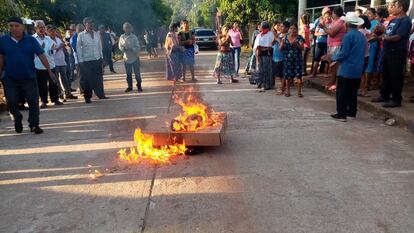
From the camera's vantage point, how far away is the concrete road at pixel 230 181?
3.42 metres

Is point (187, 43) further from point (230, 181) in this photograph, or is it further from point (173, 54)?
point (230, 181)

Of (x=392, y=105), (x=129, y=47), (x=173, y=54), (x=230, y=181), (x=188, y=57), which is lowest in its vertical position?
(x=230, y=181)

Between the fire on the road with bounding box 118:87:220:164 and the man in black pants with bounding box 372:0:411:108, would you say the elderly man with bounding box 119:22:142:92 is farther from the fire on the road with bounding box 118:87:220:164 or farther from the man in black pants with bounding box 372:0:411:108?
the man in black pants with bounding box 372:0:411:108

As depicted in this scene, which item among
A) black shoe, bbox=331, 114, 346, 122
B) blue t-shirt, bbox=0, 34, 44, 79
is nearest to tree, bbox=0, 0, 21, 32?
blue t-shirt, bbox=0, 34, 44, 79

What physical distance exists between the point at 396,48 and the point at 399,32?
0.29 metres

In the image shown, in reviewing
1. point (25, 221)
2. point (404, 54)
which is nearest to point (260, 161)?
point (25, 221)

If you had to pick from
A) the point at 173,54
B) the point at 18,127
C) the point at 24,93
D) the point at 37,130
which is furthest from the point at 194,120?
the point at 173,54

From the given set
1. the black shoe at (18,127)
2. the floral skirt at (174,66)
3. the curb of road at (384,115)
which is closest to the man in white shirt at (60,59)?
the black shoe at (18,127)

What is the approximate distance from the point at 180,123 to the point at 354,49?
336 cm

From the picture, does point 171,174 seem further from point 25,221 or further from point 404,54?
point 404,54

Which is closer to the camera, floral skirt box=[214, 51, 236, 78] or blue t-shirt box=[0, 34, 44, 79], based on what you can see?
blue t-shirt box=[0, 34, 44, 79]

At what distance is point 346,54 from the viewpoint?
6461 millimetres

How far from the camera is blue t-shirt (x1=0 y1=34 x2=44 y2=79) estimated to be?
6.29m

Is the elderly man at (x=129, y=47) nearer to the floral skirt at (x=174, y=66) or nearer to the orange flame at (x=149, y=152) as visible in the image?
the floral skirt at (x=174, y=66)
